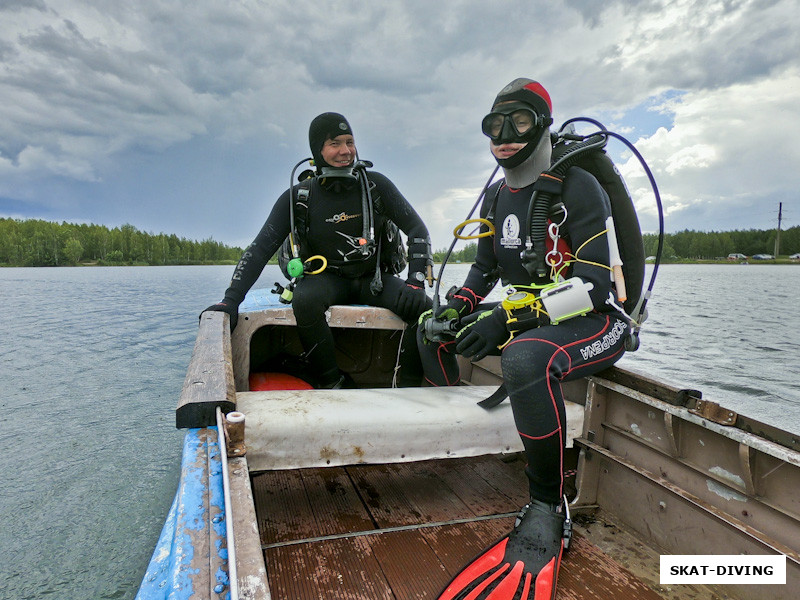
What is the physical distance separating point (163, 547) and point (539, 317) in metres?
1.63

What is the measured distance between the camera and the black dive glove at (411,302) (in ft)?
10.5

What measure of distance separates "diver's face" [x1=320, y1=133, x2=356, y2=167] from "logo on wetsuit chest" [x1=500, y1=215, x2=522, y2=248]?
1.40 m

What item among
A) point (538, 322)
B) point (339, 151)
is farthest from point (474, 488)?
point (339, 151)

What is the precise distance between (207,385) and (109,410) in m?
5.09

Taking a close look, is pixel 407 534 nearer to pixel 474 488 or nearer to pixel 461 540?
pixel 461 540

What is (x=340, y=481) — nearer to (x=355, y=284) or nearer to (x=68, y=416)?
(x=355, y=284)

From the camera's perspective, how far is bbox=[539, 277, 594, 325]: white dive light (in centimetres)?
188

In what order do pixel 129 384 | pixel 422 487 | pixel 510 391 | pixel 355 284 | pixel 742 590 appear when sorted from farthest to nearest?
pixel 129 384 < pixel 355 284 < pixel 422 487 < pixel 510 391 < pixel 742 590

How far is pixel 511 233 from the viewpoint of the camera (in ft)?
7.84

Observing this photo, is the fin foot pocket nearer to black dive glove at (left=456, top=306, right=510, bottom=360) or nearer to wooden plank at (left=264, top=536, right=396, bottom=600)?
wooden plank at (left=264, top=536, right=396, bottom=600)

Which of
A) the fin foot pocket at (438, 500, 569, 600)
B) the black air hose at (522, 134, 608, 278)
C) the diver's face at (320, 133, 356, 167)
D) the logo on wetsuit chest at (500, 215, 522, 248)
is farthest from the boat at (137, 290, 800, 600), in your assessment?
the diver's face at (320, 133, 356, 167)

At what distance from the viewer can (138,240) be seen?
2817 inches

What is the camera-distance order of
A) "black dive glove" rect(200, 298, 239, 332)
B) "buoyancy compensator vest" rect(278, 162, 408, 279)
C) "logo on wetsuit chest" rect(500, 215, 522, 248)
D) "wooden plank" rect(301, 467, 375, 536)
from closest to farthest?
"wooden plank" rect(301, 467, 375, 536), "logo on wetsuit chest" rect(500, 215, 522, 248), "black dive glove" rect(200, 298, 239, 332), "buoyancy compensator vest" rect(278, 162, 408, 279)

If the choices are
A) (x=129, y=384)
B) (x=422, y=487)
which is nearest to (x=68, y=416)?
(x=129, y=384)
